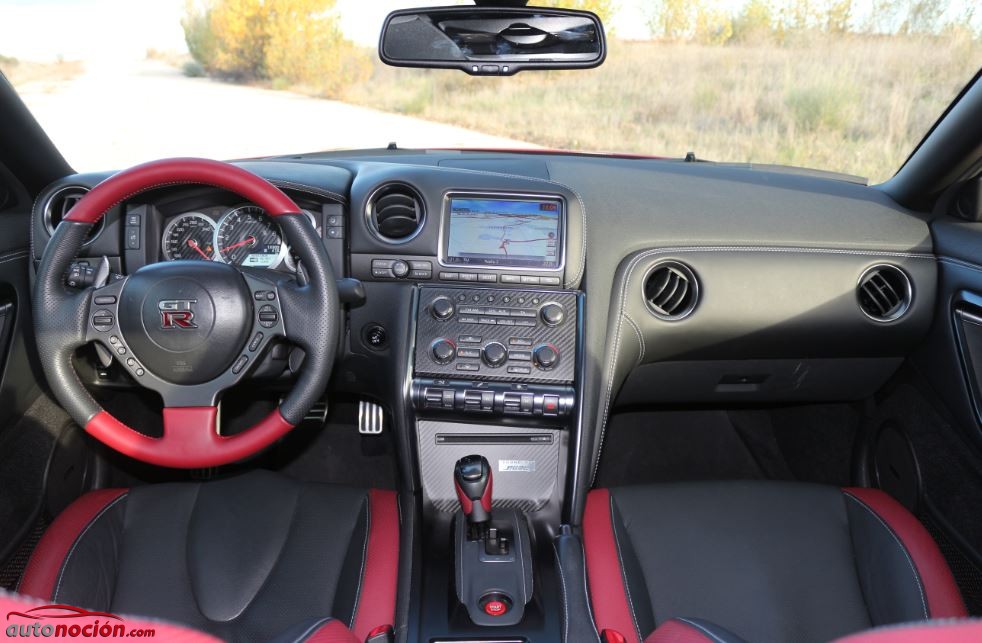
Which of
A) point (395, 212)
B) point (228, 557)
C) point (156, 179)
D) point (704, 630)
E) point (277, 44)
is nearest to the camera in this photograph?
point (704, 630)

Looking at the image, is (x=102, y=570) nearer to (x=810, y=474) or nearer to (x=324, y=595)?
(x=324, y=595)

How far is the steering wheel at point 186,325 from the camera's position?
1.81 meters

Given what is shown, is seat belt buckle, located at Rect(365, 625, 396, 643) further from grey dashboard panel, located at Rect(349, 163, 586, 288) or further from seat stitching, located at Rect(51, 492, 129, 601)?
grey dashboard panel, located at Rect(349, 163, 586, 288)

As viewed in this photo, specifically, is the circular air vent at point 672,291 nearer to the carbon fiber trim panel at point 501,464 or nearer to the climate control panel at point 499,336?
the climate control panel at point 499,336

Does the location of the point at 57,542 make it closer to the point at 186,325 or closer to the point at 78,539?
the point at 78,539

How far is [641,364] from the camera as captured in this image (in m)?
2.61

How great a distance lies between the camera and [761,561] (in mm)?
2199

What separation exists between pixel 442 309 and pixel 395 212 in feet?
1.11

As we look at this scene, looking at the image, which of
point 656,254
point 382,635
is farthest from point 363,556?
point 656,254

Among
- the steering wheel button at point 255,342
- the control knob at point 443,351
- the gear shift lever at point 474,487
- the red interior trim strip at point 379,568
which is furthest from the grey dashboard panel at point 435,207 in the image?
the red interior trim strip at point 379,568

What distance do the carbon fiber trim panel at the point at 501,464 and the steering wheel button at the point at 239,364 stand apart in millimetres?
549

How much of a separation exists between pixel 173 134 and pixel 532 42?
197 cm

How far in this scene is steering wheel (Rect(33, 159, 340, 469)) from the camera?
1810 millimetres

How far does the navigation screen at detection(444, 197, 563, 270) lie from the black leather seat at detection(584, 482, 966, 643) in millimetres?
734
